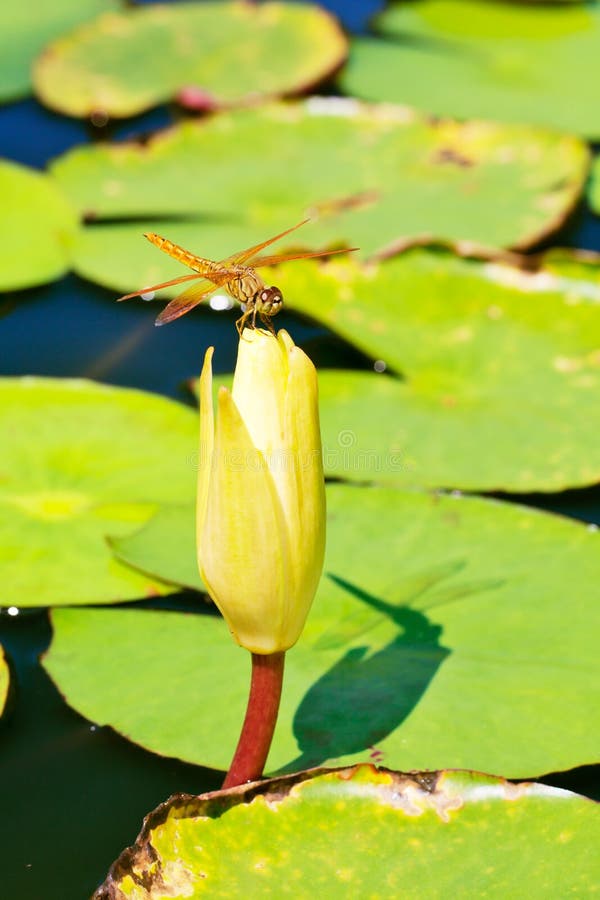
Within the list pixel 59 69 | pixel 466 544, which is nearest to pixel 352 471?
pixel 466 544

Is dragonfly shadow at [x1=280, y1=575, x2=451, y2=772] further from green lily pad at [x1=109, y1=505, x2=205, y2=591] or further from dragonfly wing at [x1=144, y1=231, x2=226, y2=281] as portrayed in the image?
dragonfly wing at [x1=144, y1=231, x2=226, y2=281]

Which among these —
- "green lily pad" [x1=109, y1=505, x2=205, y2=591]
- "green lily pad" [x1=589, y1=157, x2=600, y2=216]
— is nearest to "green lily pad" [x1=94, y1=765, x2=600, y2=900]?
"green lily pad" [x1=109, y1=505, x2=205, y2=591]

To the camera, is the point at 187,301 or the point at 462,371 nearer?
the point at 187,301

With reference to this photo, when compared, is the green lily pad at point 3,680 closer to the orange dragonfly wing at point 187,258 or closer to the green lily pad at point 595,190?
the orange dragonfly wing at point 187,258

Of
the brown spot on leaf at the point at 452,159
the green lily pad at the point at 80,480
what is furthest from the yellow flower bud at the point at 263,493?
the brown spot on leaf at the point at 452,159

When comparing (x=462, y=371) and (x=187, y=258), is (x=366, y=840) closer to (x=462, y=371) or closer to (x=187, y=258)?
(x=187, y=258)

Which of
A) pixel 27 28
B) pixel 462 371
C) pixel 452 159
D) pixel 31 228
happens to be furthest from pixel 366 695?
pixel 27 28

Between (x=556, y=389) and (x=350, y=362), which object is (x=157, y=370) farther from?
(x=556, y=389)

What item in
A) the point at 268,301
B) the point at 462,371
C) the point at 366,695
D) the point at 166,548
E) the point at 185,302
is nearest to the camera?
the point at 268,301
